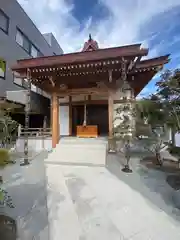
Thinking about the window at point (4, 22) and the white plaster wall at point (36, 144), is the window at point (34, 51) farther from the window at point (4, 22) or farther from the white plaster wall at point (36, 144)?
the white plaster wall at point (36, 144)

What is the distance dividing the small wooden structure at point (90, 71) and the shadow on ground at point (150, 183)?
1993mm

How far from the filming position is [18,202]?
11.2 ft

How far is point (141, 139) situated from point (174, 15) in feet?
19.9

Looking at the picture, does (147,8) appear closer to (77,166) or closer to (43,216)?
(77,166)

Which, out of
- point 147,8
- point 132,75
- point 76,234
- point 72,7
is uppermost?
point 72,7

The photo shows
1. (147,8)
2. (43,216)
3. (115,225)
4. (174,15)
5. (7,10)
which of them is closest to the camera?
(115,225)

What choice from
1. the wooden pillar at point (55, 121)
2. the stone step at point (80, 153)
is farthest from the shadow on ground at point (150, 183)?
the wooden pillar at point (55, 121)

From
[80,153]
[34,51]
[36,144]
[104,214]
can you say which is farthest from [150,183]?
[34,51]

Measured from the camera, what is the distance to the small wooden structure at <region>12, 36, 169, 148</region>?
20.6 feet

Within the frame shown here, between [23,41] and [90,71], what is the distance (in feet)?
29.6

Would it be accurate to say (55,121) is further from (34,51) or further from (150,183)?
(34,51)

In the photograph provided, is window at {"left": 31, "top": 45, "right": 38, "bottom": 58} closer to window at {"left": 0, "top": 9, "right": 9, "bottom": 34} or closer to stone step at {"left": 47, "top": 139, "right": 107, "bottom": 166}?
window at {"left": 0, "top": 9, "right": 9, "bottom": 34}

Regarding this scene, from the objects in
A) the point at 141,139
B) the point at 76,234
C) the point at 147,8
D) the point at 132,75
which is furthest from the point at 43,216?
the point at 147,8

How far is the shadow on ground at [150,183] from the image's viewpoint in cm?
331
